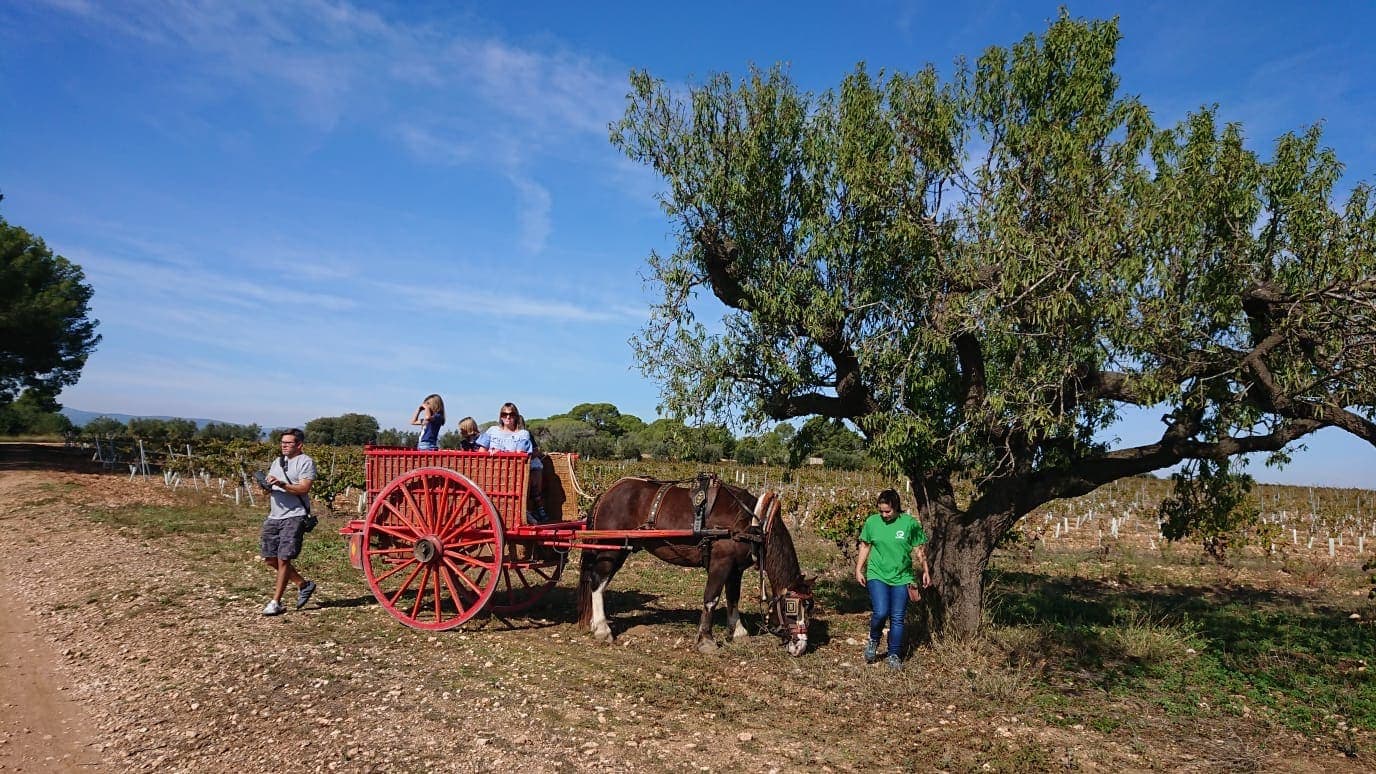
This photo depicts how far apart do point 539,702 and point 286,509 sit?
416cm

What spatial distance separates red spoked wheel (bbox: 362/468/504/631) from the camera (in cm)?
844

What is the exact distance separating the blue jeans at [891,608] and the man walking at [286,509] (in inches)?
236

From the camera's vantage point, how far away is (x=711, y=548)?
841 centimetres

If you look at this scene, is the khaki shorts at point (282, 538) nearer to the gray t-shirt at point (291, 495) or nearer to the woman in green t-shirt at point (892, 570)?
the gray t-shirt at point (291, 495)

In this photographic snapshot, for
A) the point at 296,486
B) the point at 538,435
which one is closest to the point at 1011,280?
the point at 296,486

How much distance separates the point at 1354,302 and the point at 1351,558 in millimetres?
17091

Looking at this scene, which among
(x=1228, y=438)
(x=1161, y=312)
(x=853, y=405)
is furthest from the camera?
(x=853, y=405)

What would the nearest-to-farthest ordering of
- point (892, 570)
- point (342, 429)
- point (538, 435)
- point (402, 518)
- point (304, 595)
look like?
point (892, 570), point (402, 518), point (304, 595), point (538, 435), point (342, 429)

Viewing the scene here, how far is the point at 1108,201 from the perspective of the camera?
22.2ft

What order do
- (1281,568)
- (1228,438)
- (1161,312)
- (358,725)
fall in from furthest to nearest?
(1281,568) → (1228,438) → (1161,312) → (358,725)

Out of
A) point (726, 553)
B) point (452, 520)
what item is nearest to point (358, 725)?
point (452, 520)

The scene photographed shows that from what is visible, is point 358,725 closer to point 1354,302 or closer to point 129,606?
point 129,606

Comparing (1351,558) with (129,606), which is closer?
(129,606)

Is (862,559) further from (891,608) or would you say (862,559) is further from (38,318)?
(38,318)
